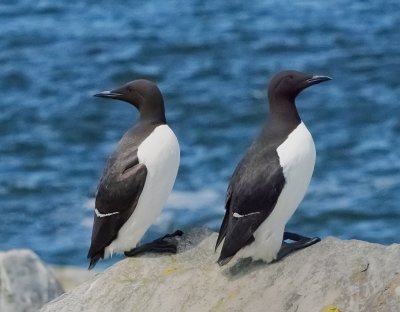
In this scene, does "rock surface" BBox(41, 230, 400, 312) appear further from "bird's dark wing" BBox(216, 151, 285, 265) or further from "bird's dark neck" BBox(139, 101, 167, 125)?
"bird's dark neck" BBox(139, 101, 167, 125)

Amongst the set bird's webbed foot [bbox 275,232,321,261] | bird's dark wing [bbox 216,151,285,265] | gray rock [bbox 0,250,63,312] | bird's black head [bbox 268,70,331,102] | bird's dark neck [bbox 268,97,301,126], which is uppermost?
bird's black head [bbox 268,70,331,102]

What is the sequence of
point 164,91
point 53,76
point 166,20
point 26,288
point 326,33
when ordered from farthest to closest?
point 166,20 < point 326,33 < point 53,76 < point 164,91 < point 26,288

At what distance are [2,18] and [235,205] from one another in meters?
20.7

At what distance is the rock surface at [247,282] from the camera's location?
6.75m

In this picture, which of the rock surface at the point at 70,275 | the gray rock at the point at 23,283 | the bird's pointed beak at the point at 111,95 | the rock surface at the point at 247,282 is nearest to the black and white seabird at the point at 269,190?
the rock surface at the point at 247,282

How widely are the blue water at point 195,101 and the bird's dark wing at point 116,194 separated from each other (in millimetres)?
6685

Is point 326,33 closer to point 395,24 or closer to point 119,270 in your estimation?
point 395,24

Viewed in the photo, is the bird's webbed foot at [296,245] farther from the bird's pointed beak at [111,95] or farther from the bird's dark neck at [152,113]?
the bird's pointed beak at [111,95]

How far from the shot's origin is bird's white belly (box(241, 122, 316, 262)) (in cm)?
725

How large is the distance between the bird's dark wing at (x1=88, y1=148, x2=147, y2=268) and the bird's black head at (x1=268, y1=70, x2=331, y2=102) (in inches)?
33.4

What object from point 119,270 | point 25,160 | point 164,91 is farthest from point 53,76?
point 119,270

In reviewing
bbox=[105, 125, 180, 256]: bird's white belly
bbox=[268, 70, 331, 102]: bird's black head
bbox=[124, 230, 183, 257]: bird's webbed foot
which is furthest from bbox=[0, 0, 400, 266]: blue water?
bbox=[268, 70, 331, 102]: bird's black head

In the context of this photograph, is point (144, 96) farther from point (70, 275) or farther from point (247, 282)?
point (70, 275)

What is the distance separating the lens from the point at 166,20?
84.8 ft
